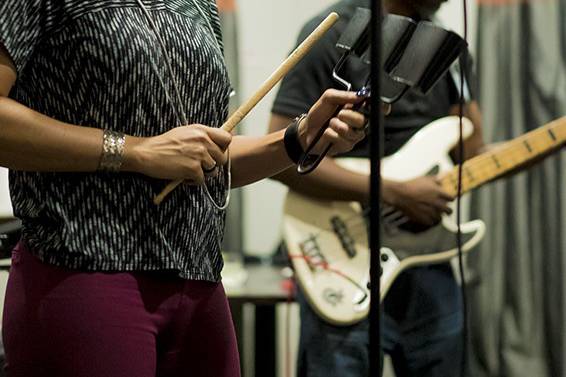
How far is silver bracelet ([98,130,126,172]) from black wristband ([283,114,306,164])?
0.25m

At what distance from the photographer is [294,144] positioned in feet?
3.85

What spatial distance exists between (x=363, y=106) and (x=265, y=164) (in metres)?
0.16

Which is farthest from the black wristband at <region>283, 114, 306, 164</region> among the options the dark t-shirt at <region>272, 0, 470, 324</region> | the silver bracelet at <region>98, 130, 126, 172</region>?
the dark t-shirt at <region>272, 0, 470, 324</region>

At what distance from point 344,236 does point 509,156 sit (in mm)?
470

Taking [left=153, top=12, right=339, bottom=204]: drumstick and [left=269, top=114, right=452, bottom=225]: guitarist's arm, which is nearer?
[left=153, top=12, right=339, bottom=204]: drumstick

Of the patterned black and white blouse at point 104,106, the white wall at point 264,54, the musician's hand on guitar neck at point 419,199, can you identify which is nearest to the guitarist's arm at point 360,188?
the musician's hand on guitar neck at point 419,199

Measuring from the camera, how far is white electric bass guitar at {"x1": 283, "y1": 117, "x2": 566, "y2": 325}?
5.99 feet

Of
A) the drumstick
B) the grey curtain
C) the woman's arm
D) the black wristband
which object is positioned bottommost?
the grey curtain

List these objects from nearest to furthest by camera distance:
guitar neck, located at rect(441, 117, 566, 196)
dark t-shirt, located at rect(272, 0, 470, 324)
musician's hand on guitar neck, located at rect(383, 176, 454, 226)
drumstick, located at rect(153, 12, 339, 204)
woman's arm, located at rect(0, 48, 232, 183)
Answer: woman's arm, located at rect(0, 48, 232, 183), drumstick, located at rect(153, 12, 339, 204), dark t-shirt, located at rect(272, 0, 470, 324), musician's hand on guitar neck, located at rect(383, 176, 454, 226), guitar neck, located at rect(441, 117, 566, 196)

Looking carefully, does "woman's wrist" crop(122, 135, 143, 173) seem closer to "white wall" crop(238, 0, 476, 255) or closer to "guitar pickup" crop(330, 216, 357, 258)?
"guitar pickup" crop(330, 216, 357, 258)

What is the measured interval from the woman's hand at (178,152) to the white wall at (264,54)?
1795 mm

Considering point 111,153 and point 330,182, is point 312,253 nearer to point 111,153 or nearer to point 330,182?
point 330,182

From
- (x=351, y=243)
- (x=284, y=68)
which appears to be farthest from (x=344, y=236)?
(x=284, y=68)

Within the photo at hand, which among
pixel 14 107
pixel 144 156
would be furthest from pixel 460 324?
pixel 14 107
